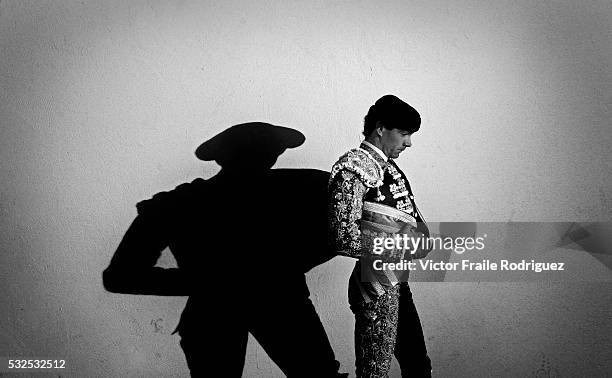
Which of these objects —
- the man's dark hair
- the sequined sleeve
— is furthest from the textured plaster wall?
the sequined sleeve

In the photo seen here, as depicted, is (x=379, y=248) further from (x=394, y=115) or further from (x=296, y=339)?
(x=296, y=339)

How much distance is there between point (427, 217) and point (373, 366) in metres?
0.82

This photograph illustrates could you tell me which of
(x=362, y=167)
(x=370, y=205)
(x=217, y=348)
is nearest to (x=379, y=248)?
(x=370, y=205)

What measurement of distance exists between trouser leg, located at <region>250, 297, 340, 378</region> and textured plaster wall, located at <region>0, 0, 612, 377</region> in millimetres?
50

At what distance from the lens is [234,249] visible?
2.82m

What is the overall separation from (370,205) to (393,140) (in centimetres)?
26

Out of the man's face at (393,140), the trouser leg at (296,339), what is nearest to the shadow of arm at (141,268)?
the trouser leg at (296,339)

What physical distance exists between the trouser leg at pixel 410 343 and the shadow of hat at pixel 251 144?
32.1 inches

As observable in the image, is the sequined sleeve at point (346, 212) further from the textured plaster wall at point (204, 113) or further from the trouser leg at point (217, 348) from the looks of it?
the trouser leg at point (217, 348)

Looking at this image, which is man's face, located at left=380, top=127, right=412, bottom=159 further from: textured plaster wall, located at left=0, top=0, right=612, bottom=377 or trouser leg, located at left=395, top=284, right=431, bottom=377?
trouser leg, located at left=395, top=284, right=431, bottom=377

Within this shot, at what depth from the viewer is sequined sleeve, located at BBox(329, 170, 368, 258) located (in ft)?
7.18

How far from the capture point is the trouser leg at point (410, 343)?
2613 millimetres

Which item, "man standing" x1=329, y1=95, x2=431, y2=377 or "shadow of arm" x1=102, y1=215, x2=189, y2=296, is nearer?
"man standing" x1=329, y1=95, x2=431, y2=377

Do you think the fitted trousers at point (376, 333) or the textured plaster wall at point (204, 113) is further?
the textured plaster wall at point (204, 113)
